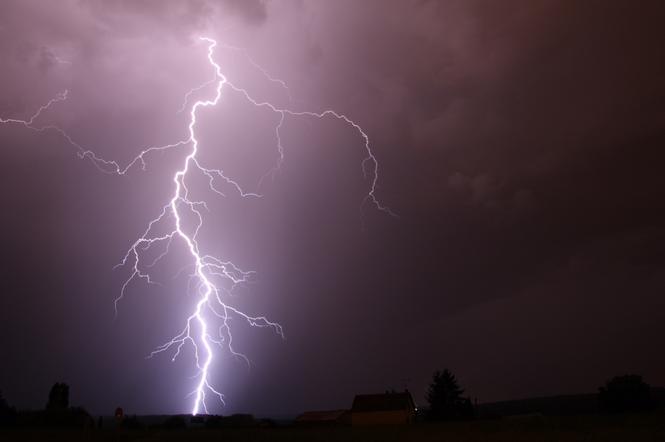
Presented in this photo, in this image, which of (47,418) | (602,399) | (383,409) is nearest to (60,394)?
(47,418)

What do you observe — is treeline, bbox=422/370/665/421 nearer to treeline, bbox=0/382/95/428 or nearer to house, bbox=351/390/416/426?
house, bbox=351/390/416/426

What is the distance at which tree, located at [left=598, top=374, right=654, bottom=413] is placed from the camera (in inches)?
1690

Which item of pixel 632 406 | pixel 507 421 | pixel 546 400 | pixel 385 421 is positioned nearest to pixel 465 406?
pixel 385 421

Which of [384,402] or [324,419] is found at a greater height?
[384,402]

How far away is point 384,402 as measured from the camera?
150ft

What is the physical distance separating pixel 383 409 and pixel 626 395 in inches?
753

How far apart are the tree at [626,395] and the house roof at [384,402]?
15752 mm

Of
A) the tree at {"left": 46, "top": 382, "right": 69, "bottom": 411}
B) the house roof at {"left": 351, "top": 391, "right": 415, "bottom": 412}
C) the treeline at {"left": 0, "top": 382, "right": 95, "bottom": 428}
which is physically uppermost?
the tree at {"left": 46, "top": 382, "right": 69, "bottom": 411}

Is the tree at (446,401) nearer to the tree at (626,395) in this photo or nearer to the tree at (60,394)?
the tree at (626,395)

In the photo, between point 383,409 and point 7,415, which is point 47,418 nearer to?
point 7,415

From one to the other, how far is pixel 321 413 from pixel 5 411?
26152mm

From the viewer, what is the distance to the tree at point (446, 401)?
146 ft

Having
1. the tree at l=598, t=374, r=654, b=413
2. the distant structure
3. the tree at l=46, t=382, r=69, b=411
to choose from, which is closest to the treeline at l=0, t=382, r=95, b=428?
the tree at l=46, t=382, r=69, b=411

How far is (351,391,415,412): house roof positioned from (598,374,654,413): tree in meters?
15.8
